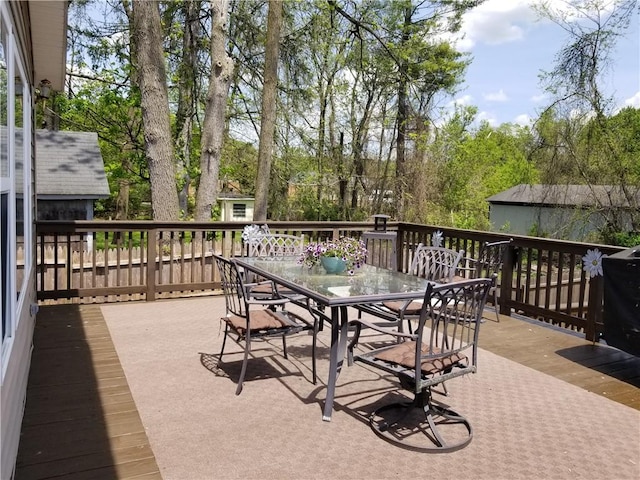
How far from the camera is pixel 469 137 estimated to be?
16719 mm

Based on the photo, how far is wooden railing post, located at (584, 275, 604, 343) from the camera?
477cm

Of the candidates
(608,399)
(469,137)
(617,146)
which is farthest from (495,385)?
(469,137)

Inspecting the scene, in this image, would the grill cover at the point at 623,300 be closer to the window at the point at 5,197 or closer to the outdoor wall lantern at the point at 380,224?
the outdoor wall lantern at the point at 380,224

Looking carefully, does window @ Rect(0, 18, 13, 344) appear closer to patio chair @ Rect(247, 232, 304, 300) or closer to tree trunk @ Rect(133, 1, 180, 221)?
patio chair @ Rect(247, 232, 304, 300)

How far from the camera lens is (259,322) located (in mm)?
3676

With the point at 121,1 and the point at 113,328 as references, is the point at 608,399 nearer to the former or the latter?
the point at 113,328

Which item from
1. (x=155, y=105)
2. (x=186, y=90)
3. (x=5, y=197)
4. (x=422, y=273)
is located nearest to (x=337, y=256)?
(x=422, y=273)

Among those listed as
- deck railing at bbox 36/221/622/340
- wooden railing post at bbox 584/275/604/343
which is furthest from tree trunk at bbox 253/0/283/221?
wooden railing post at bbox 584/275/604/343

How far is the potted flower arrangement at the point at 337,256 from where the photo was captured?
395 centimetres

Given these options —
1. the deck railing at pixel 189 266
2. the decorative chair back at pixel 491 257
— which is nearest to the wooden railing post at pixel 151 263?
the deck railing at pixel 189 266

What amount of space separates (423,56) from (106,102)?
8.87 metres

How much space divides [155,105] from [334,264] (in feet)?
17.7

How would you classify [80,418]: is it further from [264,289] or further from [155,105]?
[155,105]

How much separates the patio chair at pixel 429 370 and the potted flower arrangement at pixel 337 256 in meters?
0.81
